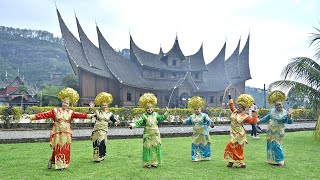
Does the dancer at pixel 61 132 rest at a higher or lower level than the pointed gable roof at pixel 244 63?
lower

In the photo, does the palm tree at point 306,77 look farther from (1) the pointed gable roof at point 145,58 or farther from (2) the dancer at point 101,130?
(1) the pointed gable roof at point 145,58

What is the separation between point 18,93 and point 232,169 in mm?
40596

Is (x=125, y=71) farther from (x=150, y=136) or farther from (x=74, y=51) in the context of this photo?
(x=150, y=136)

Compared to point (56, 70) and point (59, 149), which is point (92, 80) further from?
point (56, 70)

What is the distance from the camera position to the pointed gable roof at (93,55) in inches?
1203

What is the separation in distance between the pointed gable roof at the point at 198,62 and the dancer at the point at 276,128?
115ft

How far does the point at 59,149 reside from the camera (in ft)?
20.6

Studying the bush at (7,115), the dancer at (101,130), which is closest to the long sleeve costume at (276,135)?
the dancer at (101,130)

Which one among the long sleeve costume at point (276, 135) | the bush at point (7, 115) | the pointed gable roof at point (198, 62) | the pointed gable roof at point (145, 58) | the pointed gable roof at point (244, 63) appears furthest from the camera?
the pointed gable roof at point (244, 63)

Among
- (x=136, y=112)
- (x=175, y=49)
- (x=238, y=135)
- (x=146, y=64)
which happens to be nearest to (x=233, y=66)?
(x=175, y=49)

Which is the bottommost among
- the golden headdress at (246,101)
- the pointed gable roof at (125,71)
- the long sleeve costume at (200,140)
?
the long sleeve costume at (200,140)

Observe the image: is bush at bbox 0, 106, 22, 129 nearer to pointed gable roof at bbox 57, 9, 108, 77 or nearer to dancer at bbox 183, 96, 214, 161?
pointed gable roof at bbox 57, 9, 108, 77

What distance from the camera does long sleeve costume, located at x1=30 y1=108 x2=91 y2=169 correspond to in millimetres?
6250

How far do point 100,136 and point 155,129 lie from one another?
1.46 m
